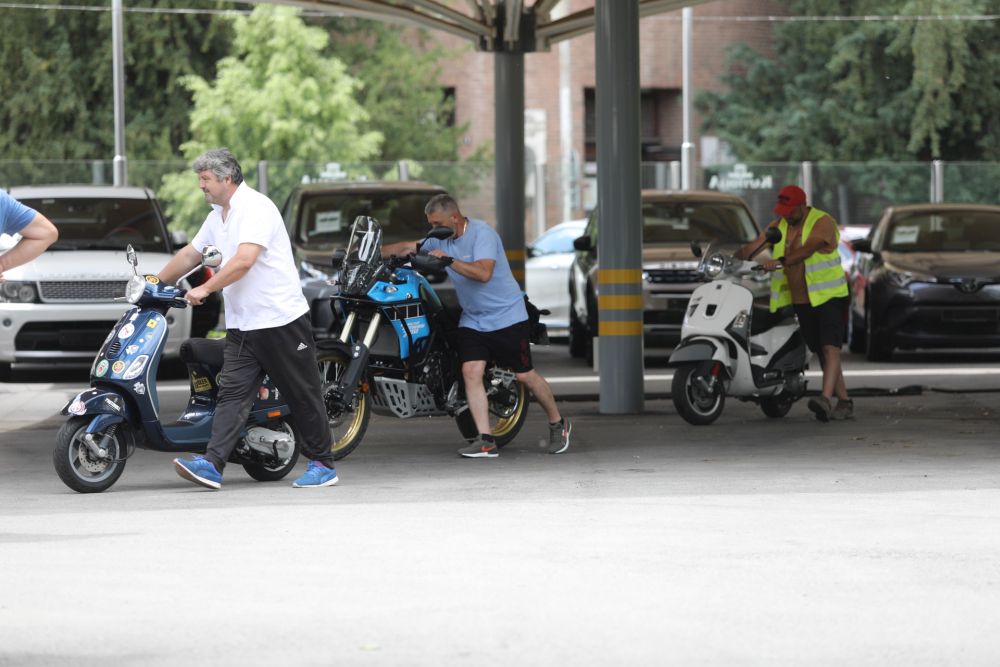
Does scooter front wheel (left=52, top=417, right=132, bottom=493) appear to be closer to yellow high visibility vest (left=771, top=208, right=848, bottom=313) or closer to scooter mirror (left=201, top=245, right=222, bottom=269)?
scooter mirror (left=201, top=245, right=222, bottom=269)

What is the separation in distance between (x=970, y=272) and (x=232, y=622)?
1447 centimetres

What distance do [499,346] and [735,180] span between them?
25.5 m

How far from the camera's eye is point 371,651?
6.76 meters

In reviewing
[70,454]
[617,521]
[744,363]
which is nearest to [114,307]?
[744,363]

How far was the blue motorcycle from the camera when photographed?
12.3m

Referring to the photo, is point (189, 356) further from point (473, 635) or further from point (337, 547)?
point (473, 635)

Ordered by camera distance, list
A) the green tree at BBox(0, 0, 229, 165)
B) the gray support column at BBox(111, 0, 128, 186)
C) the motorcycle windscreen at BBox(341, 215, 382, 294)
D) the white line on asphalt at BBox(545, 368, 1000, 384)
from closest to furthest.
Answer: the motorcycle windscreen at BBox(341, 215, 382, 294)
the white line on asphalt at BBox(545, 368, 1000, 384)
the gray support column at BBox(111, 0, 128, 186)
the green tree at BBox(0, 0, 229, 165)

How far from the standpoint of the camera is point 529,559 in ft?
28.2

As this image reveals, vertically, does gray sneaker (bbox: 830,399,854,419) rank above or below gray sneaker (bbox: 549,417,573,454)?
below

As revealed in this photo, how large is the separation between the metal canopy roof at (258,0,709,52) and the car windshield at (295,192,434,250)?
2.63 metres

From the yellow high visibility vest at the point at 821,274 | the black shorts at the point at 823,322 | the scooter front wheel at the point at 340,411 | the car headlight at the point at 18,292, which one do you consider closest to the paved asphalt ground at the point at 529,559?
the scooter front wheel at the point at 340,411

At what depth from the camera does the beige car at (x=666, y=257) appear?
1970cm

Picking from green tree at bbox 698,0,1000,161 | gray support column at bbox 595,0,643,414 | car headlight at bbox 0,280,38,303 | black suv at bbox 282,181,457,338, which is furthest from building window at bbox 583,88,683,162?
gray support column at bbox 595,0,643,414

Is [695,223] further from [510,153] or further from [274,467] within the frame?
[274,467]
